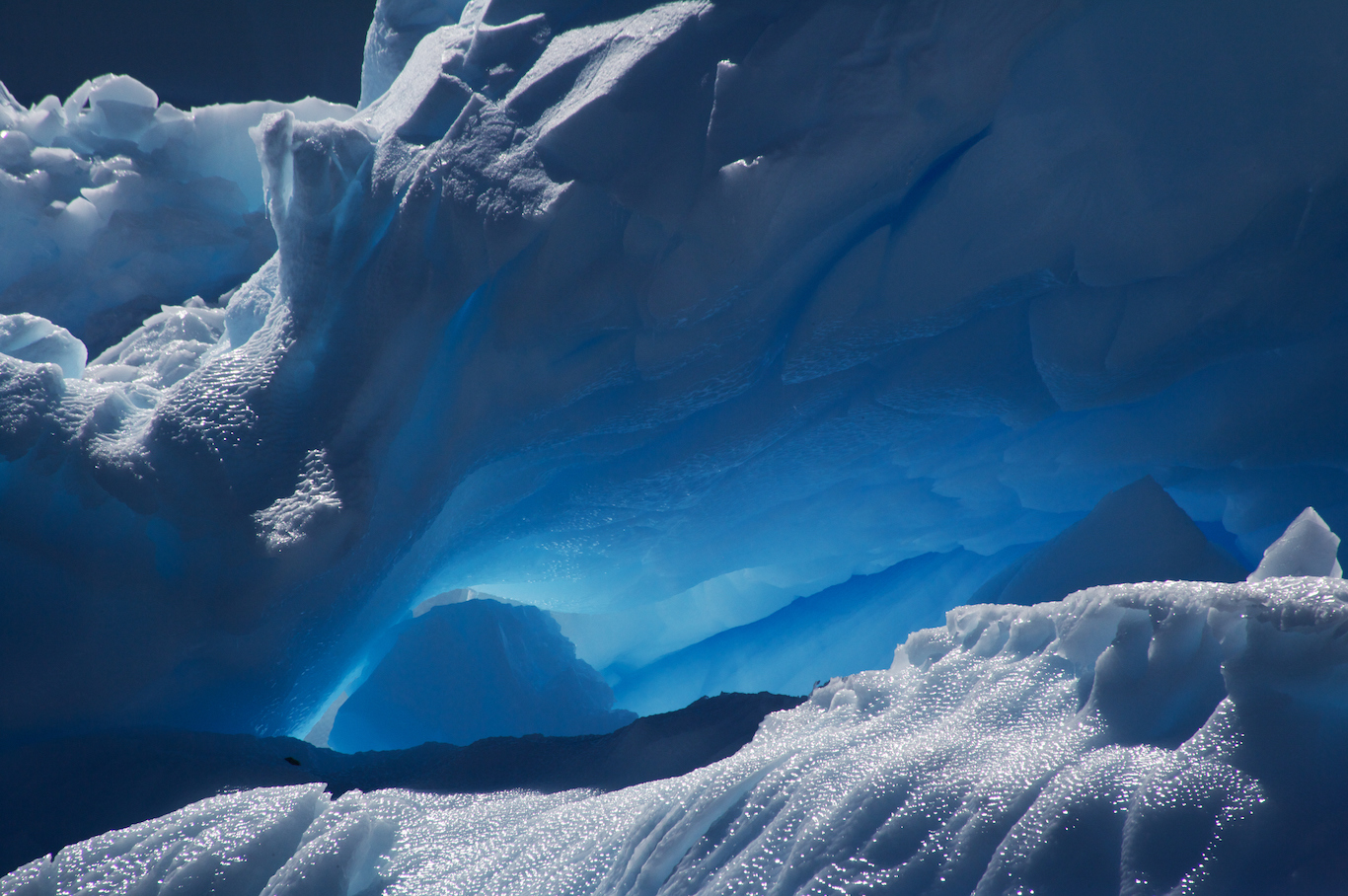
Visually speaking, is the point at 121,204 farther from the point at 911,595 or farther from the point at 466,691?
the point at 911,595

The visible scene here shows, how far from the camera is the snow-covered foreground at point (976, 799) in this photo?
2.61 ft

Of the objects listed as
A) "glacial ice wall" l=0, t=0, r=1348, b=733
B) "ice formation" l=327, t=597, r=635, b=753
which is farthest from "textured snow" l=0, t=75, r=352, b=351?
"ice formation" l=327, t=597, r=635, b=753

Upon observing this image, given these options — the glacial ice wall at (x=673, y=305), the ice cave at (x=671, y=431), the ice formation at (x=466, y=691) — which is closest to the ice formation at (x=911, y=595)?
the ice cave at (x=671, y=431)

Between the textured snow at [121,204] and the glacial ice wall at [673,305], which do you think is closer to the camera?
the glacial ice wall at [673,305]

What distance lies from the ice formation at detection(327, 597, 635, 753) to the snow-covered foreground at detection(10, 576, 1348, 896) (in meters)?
1.32

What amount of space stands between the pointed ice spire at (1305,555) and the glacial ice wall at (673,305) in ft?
3.67

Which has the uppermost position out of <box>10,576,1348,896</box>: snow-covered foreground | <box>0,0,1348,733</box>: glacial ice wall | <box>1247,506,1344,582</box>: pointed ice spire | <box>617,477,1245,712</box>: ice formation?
<box>0,0,1348,733</box>: glacial ice wall

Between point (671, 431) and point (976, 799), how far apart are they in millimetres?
1619

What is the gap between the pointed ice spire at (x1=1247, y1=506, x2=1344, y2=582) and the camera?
1117mm

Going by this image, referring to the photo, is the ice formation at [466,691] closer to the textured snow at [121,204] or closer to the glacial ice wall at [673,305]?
the glacial ice wall at [673,305]

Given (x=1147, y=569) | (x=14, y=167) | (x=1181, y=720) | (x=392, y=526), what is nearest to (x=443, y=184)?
(x=392, y=526)

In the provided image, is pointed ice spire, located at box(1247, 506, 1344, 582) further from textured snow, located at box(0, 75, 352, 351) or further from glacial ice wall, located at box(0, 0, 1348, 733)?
textured snow, located at box(0, 75, 352, 351)

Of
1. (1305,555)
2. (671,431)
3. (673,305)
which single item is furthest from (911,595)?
(1305,555)

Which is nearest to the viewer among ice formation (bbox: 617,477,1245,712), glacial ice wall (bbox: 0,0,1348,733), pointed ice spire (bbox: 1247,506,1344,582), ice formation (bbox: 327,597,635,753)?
pointed ice spire (bbox: 1247,506,1344,582)
